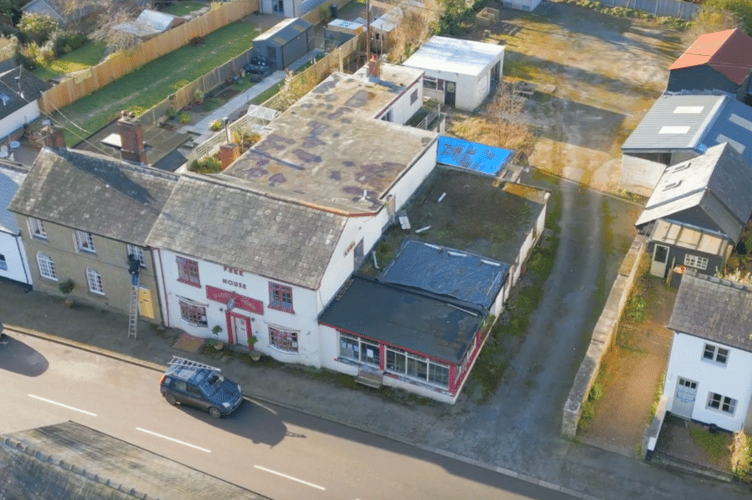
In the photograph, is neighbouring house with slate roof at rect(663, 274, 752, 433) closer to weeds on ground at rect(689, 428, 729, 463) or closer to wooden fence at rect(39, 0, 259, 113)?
weeds on ground at rect(689, 428, 729, 463)

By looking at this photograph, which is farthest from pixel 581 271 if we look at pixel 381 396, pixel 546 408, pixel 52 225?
pixel 52 225

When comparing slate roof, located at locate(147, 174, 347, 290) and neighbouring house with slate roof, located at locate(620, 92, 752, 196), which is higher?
slate roof, located at locate(147, 174, 347, 290)

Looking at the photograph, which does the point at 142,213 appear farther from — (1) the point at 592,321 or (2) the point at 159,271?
(1) the point at 592,321

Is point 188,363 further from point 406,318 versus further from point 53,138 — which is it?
point 53,138

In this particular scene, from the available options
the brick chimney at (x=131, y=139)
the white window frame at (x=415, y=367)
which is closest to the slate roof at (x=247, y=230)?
the brick chimney at (x=131, y=139)

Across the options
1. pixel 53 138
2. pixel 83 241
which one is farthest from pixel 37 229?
pixel 53 138

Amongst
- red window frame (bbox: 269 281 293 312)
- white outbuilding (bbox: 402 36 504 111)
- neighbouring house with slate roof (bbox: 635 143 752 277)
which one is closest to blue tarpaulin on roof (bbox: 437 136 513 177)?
neighbouring house with slate roof (bbox: 635 143 752 277)

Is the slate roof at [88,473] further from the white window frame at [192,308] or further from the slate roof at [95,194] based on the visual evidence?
the slate roof at [95,194]
